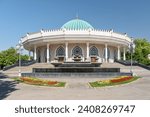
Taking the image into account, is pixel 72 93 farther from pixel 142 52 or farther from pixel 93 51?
pixel 142 52

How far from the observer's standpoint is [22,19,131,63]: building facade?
50125 millimetres

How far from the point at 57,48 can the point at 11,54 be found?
3050cm

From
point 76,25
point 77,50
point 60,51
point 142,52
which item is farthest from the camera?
point 142,52

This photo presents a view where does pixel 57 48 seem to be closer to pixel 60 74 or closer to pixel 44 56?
pixel 44 56

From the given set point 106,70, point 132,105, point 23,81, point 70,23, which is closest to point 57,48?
point 70,23

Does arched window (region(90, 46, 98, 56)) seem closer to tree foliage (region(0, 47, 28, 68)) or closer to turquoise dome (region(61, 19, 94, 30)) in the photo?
turquoise dome (region(61, 19, 94, 30))

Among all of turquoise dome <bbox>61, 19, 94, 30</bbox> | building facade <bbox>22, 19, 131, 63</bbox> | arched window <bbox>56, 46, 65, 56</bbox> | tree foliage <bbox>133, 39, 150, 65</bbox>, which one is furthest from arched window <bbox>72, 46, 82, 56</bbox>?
tree foliage <bbox>133, 39, 150, 65</bbox>

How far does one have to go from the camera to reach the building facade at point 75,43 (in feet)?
164

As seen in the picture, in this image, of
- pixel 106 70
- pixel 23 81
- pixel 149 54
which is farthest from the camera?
pixel 149 54

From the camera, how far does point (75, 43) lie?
53438 millimetres

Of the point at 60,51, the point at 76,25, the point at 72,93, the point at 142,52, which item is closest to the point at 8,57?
the point at 60,51

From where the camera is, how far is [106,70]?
27.9 metres

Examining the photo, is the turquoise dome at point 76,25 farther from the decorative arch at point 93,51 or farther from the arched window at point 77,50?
the arched window at point 77,50

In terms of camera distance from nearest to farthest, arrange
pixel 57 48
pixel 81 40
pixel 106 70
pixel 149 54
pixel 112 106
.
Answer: pixel 112 106 → pixel 106 70 → pixel 81 40 → pixel 57 48 → pixel 149 54
